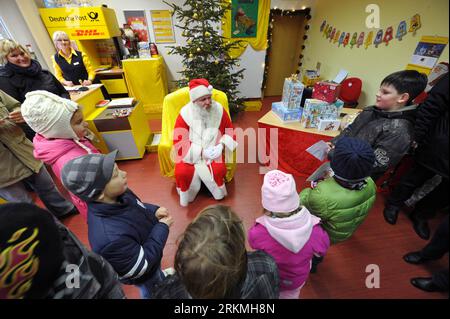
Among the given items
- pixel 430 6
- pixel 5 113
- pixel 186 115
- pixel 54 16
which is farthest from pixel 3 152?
pixel 54 16

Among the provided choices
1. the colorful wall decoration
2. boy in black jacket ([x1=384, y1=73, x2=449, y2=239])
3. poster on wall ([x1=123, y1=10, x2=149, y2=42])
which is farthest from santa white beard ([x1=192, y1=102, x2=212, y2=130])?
poster on wall ([x1=123, y1=10, x2=149, y2=42])

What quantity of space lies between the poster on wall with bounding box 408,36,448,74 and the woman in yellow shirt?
3825 mm

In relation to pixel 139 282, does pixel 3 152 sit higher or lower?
higher

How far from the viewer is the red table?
207cm

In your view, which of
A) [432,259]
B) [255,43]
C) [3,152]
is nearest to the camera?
[432,259]

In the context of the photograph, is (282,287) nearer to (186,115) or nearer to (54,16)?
(186,115)

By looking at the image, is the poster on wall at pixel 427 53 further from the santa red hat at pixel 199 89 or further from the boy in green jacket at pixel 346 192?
the santa red hat at pixel 199 89

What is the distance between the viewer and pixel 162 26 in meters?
4.18

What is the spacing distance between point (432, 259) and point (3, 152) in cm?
229

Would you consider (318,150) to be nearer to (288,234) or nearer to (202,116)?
(288,234)

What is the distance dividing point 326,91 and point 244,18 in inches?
126

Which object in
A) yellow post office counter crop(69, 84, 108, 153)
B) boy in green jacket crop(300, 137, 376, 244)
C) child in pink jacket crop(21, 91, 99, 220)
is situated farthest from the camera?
yellow post office counter crop(69, 84, 108, 153)

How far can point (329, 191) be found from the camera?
0.91m

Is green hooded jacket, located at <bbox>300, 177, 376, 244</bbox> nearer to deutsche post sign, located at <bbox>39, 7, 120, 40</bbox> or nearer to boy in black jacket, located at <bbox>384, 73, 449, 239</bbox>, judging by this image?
boy in black jacket, located at <bbox>384, 73, 449, 239</bbox>
